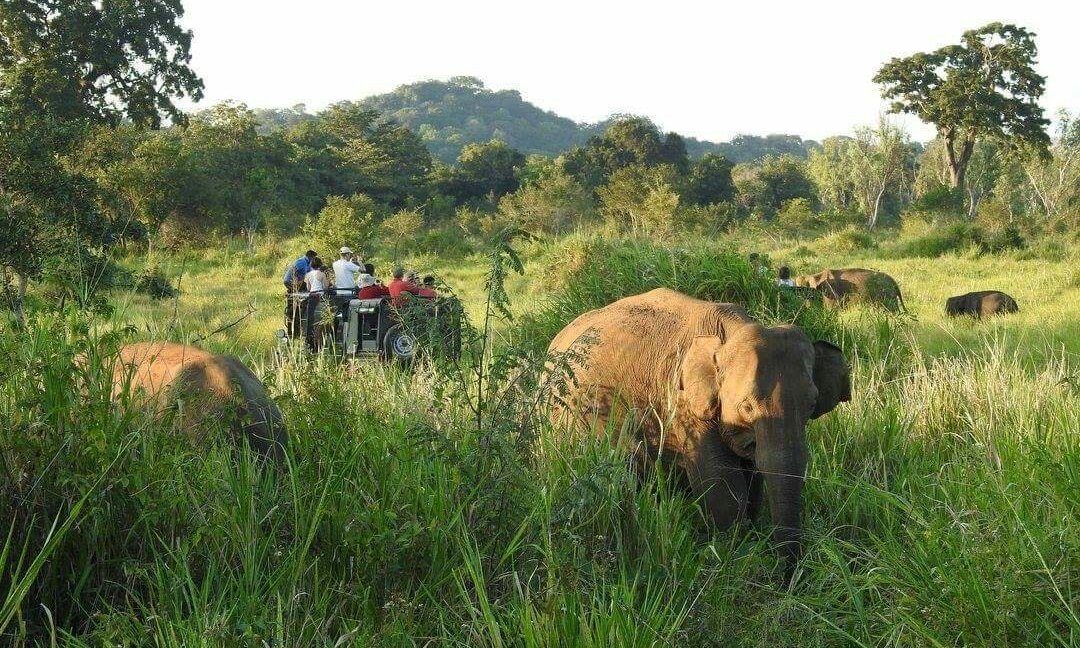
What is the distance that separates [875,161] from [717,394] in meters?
61.0

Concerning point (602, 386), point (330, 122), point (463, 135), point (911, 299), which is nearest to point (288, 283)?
point (602, 386)

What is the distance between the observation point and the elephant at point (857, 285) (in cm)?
1562

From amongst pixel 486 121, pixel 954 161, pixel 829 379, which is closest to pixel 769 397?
pixel 829 379

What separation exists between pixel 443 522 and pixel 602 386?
7.46ft

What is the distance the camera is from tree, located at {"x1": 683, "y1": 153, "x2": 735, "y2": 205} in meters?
49.9

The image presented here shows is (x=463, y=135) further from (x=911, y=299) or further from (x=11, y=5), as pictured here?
(x=911, y=299)

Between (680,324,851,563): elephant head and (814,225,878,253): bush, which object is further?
(814,225,878,253): bush

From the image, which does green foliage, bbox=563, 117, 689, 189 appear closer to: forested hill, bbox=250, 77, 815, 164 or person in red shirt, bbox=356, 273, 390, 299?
person in red shirt, bbox=356, 273, 390, 299

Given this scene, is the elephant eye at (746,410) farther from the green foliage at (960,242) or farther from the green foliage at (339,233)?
the green foliage at (339,233)

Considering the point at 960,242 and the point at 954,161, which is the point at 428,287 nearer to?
the point at 960,242

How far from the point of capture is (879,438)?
617cm

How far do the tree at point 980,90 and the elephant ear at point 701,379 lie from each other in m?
42.6

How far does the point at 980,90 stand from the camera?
44125 millimetres

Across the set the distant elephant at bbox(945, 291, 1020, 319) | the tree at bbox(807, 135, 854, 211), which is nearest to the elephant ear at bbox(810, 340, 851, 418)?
the distant elephant at bbox(945, 291, 1020, 319)
